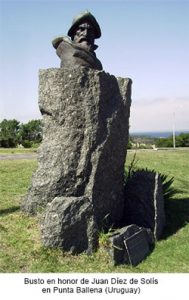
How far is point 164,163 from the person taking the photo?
678 inches

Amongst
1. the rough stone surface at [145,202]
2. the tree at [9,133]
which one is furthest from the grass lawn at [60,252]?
the tree at [9,133]

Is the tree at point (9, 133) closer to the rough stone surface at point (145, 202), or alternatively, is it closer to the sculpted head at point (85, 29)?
the sculpted head at point (85, 29)

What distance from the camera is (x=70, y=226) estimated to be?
6.84 metres

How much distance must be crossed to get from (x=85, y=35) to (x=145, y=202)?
3.13 metres

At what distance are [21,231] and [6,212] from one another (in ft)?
4.13

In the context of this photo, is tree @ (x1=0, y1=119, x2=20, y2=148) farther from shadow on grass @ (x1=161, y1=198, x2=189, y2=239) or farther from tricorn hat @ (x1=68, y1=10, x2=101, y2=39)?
tricorn hat @ (x1=68, y1=10, x2=101, y2=39)

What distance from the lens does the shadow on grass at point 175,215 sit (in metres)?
8.59

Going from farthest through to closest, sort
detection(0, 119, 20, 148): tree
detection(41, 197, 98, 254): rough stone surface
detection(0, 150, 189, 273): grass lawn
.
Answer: detection(0, 119, 20, 148): tree < detection(41, 197, 98, 254): rough stone surface < detection(0, 150, 189, 273): grass lawn

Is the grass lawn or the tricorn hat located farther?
the tricorn hat

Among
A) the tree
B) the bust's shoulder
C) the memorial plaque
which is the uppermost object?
the bust's shoulder

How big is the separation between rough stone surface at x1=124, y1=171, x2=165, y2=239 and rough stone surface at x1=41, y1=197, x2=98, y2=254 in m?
1.40

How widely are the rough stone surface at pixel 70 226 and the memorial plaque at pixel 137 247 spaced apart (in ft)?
1.66

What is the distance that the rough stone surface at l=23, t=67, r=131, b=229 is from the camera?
7.49 m

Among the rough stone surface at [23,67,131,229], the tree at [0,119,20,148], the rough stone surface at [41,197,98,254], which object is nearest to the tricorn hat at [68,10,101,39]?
the rough stone surface at [23,67,131,229]
